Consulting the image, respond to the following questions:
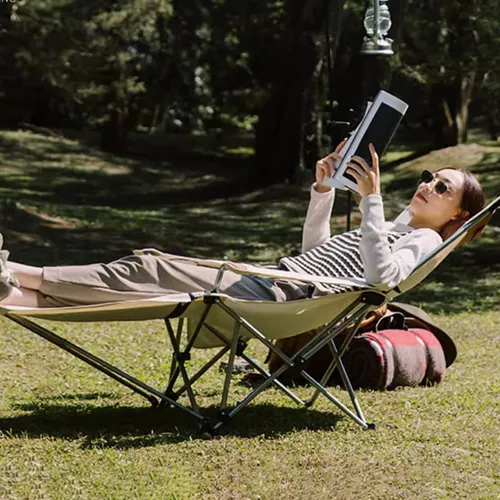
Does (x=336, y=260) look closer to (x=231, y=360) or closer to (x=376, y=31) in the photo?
(x=231, y=360)

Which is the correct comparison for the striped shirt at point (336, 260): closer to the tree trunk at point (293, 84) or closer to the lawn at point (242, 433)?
the lawn at point (242, 433)

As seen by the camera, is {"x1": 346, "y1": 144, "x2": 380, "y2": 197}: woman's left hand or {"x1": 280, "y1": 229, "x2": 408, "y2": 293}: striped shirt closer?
{"x1": 346, "y1": 144, "x2": 380, "y2": 197}: woman's left hand

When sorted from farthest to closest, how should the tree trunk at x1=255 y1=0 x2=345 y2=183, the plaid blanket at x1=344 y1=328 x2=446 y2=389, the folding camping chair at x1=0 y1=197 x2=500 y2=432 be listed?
1. the tree trunk at x1=255 y1=0 x2=345 y2=183
2. the plaid blanket at x1=344 y1=328 x2=446 y2=389
3. the folding camping chair at x1=0 y1=197 x2=500 y2=432

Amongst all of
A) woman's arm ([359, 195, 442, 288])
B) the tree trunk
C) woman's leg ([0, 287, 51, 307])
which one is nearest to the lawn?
woman's leg ([0, 287, 51, 307])

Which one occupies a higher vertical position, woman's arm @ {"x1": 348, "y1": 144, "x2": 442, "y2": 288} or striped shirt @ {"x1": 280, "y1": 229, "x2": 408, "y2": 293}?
woman's arm @ {"x1": 348, "y1": 144, "x2": 442, "y2": 288}

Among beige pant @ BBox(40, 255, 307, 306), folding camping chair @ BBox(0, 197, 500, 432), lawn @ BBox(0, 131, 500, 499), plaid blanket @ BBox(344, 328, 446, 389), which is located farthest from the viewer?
plaid blanket @ BBox(344, 328, 446, 389)

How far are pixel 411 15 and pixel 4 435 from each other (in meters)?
12.6

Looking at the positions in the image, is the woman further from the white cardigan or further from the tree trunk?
the tree trunk

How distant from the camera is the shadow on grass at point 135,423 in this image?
12.3ft

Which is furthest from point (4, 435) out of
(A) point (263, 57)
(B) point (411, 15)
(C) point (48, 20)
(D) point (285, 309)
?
(A) point (263, 57)

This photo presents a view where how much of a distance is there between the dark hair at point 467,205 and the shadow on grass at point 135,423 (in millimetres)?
878

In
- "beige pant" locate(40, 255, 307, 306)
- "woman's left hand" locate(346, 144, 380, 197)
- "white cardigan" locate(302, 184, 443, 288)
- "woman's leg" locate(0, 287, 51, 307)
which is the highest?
"woman's left hand" locate(346, 144, 380, 197)

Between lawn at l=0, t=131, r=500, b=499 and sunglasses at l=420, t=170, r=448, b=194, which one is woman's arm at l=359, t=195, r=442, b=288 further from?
lawn at l=0, t=131, r=500, b=499

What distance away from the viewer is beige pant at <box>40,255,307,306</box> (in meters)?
3.75
